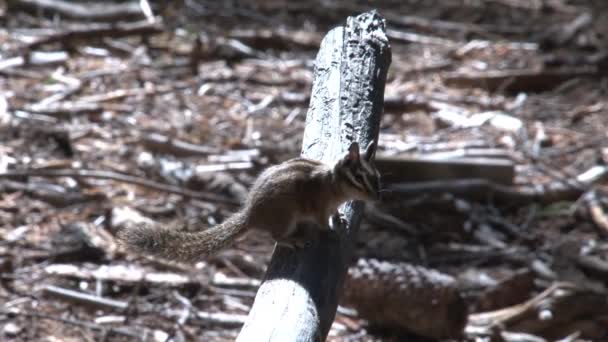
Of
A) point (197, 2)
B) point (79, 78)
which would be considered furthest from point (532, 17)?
point (79, 78)

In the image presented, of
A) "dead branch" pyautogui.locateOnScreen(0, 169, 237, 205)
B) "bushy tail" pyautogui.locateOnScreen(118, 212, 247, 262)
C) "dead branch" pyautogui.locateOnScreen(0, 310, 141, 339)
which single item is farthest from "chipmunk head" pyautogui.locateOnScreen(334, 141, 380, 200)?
"dead branch" pyautogui.locateOnScreen(0, 169, 237, 205)

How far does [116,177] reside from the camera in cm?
450

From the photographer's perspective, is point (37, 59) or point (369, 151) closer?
point (369, 151)

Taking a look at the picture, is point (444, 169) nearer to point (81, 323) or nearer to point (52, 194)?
point (52, 194)

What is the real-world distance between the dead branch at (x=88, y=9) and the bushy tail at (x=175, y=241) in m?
5.22

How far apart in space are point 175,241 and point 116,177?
173 cm

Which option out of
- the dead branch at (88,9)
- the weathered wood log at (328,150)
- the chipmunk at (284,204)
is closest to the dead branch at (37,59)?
the dead branch at (88,9)

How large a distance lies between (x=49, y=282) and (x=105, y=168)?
4.16 ft

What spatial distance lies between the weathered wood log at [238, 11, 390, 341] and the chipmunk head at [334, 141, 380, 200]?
75 mm

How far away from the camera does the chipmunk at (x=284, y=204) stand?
2861 mm

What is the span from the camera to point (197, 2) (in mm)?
8719

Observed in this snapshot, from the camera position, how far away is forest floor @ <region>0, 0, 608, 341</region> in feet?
13.1

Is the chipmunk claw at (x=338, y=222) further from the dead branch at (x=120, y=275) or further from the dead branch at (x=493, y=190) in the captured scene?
the dead branch at (x=493, y=190)

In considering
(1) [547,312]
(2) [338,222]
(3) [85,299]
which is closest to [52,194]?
(3) [85,299]
